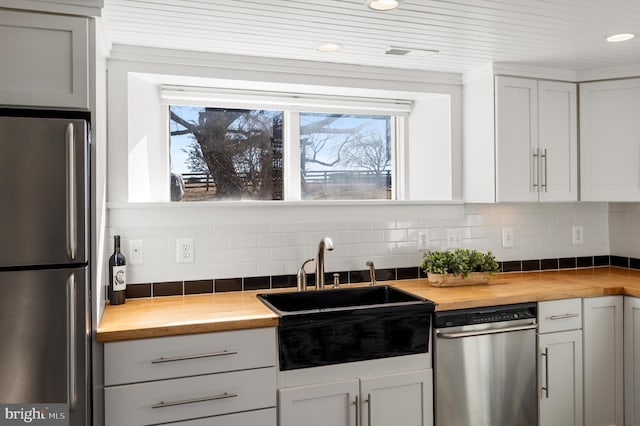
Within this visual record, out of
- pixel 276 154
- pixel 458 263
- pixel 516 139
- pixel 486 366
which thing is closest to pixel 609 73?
pixel 516 139

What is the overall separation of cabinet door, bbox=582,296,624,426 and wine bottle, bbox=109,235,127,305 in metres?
2.42

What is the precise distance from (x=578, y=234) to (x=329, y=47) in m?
2.22

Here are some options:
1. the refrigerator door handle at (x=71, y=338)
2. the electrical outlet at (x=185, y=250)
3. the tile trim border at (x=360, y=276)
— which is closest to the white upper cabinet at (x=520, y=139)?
the tile trim border at (x=360, y=276)

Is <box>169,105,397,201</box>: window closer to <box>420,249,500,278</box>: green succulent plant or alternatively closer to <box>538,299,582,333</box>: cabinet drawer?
<box>420,249,500,278</box>: green succulent plant

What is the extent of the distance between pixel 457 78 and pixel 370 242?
3.82ft

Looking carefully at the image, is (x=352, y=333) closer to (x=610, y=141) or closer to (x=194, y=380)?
(x=194, y=380)

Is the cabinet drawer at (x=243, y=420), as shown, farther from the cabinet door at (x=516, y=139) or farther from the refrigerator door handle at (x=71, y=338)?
the cabinet door at (x=516, y=139)

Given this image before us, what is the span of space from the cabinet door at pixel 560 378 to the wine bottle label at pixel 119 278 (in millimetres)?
2145

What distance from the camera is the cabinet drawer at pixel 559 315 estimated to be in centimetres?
266

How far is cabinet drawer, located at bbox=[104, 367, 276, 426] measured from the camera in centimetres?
201

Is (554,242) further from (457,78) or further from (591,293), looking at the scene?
(457,78)

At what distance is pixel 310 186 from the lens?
3162 millimetres

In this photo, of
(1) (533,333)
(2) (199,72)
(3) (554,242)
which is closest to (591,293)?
(1) (533,333)

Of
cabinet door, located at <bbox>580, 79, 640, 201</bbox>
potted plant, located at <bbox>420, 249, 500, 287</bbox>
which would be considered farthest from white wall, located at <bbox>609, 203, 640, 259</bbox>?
potted plant, located at <bbox>420, 249, 500, 287</bbox>
